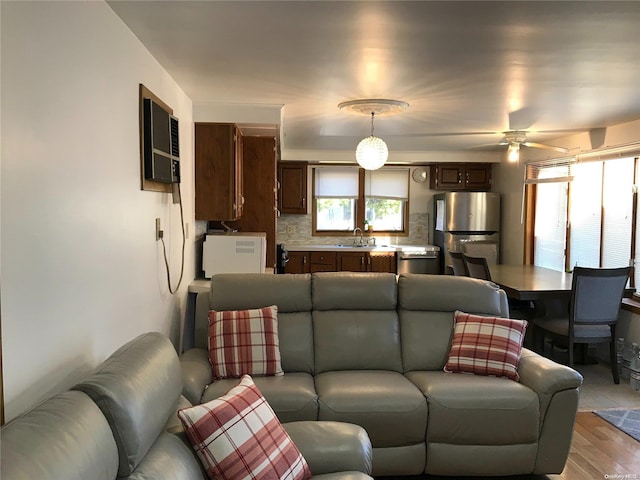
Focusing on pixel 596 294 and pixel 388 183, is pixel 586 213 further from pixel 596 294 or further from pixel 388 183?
pixel 388 183

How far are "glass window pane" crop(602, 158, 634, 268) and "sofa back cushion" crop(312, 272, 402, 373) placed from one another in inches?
102

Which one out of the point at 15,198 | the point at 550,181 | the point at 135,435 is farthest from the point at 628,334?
the point at 15,198

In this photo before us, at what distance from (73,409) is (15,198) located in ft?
1.93

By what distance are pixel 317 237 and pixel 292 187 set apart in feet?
2.73

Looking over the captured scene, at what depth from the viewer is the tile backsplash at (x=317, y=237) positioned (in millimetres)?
7297

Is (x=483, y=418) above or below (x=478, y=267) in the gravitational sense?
below

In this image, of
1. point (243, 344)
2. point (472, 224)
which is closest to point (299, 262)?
point (472, 224)

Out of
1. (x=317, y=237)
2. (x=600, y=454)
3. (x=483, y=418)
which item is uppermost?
(x=317, y=237)

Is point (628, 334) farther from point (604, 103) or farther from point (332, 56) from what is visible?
point (332, 56)

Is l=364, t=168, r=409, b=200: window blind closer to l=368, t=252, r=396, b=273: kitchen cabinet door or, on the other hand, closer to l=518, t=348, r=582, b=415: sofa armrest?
l=368, t=252, r=396, b=273: kitchen cabinet door

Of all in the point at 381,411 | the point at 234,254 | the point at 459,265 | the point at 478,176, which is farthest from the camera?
the point at 478,176

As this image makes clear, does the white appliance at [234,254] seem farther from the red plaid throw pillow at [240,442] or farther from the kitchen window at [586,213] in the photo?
the kitchen window at [586,213]

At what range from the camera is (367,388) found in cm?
265

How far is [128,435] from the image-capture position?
1384 millimetres
